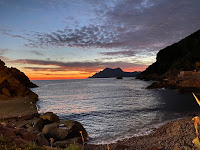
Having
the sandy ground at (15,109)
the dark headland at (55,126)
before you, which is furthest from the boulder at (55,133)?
the sandy ground at (15,109)

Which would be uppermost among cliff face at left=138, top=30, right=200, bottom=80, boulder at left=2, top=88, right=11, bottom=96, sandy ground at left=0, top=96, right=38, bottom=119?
cliff face at left=138, top=30, right=200, bottom=80

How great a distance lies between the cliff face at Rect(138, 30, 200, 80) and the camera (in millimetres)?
112256

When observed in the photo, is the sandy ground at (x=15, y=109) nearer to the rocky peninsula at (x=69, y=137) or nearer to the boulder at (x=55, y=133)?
the rocky peninsula at (x=69, y=137)

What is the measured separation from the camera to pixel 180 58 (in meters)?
134

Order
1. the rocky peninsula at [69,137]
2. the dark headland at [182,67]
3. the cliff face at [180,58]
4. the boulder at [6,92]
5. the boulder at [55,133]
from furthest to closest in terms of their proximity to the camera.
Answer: the cliff face at [180,58] < the dark headland at [182,67] < the boulder at [6,92] < the boulder at [55,133] < the rocky peninsula at [69,137]

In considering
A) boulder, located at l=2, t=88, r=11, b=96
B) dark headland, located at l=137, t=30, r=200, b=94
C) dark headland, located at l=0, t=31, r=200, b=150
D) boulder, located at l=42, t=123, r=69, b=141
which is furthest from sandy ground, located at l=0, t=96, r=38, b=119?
dark headland, located at l=137, t=30, r=200, b=94

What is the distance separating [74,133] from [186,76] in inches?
3423

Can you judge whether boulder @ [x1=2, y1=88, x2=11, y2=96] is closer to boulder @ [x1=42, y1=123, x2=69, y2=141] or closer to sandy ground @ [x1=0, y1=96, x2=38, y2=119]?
sandy ground @ [x1=0, y1=96, x2=38, y2=119]

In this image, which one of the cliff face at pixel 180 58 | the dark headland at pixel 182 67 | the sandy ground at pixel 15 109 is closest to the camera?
the sandy ground at pixel 15 109

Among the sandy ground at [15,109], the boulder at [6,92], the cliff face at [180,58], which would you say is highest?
the cliff face at [180,58]

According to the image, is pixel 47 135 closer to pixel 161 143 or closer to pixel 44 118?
pixel 44 118

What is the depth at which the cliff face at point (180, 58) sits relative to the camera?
11226cm

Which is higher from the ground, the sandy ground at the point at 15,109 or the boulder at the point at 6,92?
the boulder at the point at 6,92

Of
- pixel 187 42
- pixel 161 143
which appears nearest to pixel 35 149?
pixel 161 143
